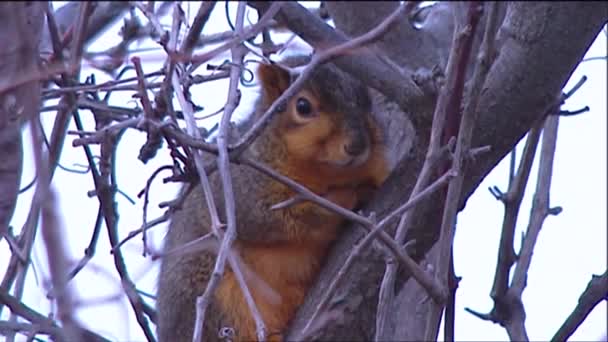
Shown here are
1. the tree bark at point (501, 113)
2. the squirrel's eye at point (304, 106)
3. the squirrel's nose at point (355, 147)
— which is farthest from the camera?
the squirrel's eye at point (304, 106)

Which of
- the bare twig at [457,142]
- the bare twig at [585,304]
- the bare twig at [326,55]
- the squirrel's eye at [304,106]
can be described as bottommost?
the bare twig at [457,142]

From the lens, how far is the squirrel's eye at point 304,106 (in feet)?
12.0

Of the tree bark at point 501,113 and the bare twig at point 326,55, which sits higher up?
the tree bark at point 501,113

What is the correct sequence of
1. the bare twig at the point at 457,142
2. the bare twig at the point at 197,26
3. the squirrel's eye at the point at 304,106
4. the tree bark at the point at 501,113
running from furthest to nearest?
the squirrel's eye at the point at 304,106
the tree bark at the point at 501,113
the bare twig at the point at 197,26
the bare twig at the point at 457,142

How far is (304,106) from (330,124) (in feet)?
0.47

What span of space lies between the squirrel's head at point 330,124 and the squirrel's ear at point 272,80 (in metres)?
0.07

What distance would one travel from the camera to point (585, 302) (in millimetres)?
2986

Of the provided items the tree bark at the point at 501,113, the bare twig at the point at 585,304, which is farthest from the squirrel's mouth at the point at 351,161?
the bare twig at the point at 585,304

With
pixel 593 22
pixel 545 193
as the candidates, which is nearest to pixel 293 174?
pixel 545 193

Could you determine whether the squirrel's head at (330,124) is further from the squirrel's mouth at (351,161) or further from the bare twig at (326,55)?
the bare twig at (326,55)

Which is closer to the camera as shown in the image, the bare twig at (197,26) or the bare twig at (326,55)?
the bare twig at (326,55)

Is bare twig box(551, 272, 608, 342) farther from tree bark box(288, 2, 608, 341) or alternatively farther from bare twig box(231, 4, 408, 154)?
bare twig box(231, 4, 408, 154)

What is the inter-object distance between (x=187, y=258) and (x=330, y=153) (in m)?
0.57

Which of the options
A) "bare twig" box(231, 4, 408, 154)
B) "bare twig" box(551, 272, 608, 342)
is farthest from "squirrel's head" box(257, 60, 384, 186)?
"bare twig" box(231, 4, 408, 154)
